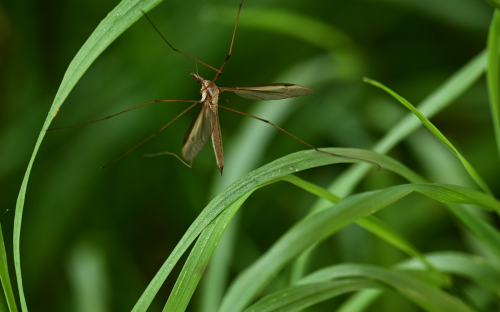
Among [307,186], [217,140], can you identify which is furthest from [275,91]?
[307,186]

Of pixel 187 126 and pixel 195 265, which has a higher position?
pixel 187 126

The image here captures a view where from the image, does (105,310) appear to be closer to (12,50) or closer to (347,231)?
(347,231)

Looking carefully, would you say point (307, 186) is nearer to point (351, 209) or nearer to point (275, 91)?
point (351, 209)

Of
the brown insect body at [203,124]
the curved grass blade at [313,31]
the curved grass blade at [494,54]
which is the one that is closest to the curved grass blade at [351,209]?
the curved grass blade at [494,54]

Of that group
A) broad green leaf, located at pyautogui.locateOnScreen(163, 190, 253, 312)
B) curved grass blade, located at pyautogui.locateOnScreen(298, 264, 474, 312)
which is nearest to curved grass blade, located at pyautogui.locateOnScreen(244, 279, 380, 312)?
curved grass blade, located at pyautogui.locateOnScreen(298, 264, 474, 312)

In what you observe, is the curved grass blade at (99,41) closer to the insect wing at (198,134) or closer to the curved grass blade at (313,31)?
the insect wing at (198,134)

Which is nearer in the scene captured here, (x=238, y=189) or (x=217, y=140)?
(x=238, y=189)

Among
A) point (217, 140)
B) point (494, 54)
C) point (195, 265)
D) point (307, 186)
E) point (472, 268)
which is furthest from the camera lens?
point (217, 140)
